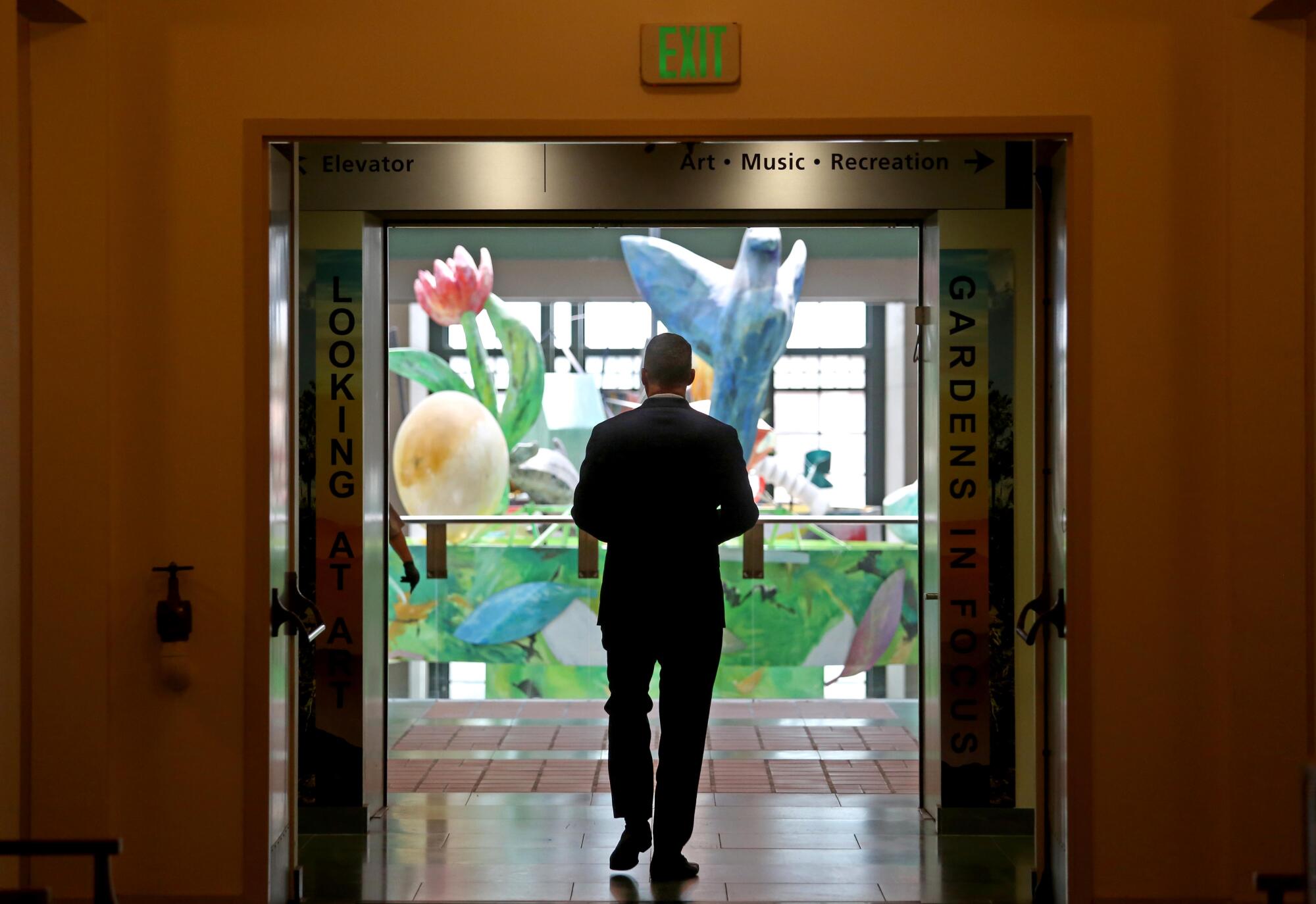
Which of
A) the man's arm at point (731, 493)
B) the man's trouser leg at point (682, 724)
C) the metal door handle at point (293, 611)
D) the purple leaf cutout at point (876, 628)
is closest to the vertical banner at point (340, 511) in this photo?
the metal door handle at point (293, 611)

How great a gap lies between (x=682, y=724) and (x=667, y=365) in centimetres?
110

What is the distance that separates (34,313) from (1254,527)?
3.02 m

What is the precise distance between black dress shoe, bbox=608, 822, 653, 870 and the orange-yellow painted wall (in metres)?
1.18

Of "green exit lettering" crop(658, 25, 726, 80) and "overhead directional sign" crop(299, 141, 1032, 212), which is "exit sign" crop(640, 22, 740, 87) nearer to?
"green exit lettering" crop(658, 25, 726, 80)

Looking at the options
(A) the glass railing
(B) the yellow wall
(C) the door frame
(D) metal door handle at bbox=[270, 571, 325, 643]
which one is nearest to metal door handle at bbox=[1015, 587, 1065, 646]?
(C) the door frame

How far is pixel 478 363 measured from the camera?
716 cm

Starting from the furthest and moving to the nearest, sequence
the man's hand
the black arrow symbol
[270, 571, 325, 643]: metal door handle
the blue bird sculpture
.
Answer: the blue bird sculpture → the man's hand → the black arrow symbol → [270, 571, 325, 643]: metal door handle

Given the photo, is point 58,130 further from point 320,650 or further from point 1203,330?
point 1203,330

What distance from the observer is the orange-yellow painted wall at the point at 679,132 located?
125 inches

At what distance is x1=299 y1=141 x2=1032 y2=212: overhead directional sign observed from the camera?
180 inches

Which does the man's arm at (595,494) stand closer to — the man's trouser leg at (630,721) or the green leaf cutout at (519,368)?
the man's trouser leg at (630,721)

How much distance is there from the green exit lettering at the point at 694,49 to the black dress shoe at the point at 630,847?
7.34 ft

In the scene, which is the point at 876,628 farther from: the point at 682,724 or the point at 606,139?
the point at 606,139

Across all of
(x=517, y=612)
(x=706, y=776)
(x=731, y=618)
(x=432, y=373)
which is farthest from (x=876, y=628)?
→ (x=432, y=373)
